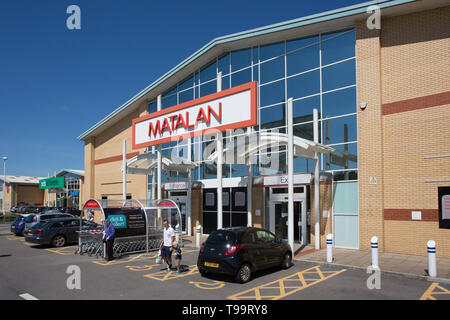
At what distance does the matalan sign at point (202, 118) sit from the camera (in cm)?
1395

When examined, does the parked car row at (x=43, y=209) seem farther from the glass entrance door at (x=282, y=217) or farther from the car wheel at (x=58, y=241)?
the glass entrance door at (x=282, y=217)

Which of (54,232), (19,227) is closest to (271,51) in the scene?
(54,232)

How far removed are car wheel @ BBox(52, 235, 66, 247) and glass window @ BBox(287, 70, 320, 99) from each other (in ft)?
43.6

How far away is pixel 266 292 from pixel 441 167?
8314 mm

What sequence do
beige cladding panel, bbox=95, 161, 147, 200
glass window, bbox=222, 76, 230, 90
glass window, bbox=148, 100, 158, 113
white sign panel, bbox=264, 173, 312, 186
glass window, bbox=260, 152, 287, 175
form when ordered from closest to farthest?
1. white sign panel, bbox=264, 173, 312, 186
2. glass window, bbox=260, 152, 287, 175
3. glass window, bbox=222, 76, 230, 90
4. glass window, bbox=148, 100, 158, 113
5. beige cladding panel, bbox=95, 161, 147, 200

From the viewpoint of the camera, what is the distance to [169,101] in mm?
23969

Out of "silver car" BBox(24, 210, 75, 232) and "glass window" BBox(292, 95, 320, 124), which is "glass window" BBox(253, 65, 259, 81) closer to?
"glass window" BBox(292, 95, 320, 124)

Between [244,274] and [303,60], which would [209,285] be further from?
[303,60]

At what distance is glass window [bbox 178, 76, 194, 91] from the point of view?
73.0 feet

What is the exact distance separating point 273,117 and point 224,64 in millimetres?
5006

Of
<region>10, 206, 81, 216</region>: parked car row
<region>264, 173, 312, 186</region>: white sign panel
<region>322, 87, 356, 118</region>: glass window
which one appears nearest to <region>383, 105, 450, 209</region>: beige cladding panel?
<region>322, 87, 356, 118</region>: glass window

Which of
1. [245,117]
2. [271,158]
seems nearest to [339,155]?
[271,158]

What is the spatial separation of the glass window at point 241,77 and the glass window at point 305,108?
11.3 ft

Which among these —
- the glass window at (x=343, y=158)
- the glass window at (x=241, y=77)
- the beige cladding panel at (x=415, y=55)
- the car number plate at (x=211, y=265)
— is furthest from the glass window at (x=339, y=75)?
the car number plate at (x=211, y=265)
